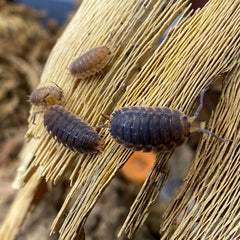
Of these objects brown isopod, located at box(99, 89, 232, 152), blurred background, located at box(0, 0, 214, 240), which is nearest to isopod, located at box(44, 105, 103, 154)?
brown isopod, located at box(99, 89, 232, 152)

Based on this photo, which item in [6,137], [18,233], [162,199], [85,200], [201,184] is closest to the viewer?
[201,184]

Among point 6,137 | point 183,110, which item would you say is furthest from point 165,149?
point 6,137

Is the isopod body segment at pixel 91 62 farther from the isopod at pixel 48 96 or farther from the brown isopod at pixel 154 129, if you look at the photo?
the brown isopod at pixel 154 129

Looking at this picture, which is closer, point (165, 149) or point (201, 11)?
point (165, 149)

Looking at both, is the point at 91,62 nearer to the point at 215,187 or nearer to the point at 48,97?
the point at 48,97

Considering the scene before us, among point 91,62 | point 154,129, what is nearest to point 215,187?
point 154,129

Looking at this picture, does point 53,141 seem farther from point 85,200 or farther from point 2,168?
point 2,168

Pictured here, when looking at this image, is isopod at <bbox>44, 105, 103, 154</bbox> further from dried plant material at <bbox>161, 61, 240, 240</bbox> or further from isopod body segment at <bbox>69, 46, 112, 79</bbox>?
dried plant material at <bbox>161, 61, 240, 240</bbox>

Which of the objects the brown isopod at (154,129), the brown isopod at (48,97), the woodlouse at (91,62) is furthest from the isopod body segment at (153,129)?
the brown isopod at (48,97)
